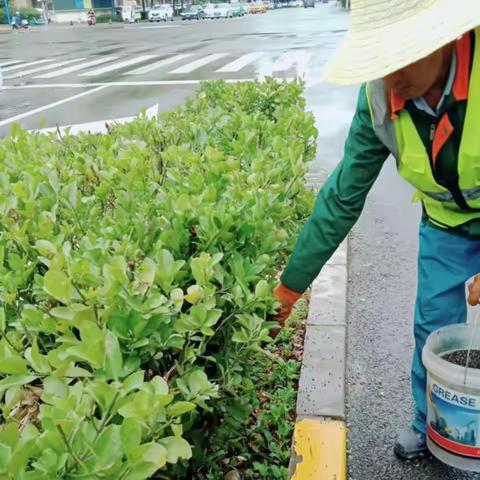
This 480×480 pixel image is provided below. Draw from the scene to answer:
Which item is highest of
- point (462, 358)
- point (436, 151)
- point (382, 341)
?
point (436, 151)

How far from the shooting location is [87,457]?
3.85 feet

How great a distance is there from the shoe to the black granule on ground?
0.51 m

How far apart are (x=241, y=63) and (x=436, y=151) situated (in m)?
14.6

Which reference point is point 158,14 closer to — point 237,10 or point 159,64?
point 237,10

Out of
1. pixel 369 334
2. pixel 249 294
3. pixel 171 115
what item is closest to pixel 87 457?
pixel 249 294

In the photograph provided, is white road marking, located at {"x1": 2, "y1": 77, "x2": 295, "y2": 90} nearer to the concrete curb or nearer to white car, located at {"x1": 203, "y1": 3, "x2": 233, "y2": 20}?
the concrete curb

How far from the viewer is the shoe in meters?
2.53

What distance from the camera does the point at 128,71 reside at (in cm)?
1548

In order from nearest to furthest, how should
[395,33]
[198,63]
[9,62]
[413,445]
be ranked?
1. [395,33]
2. [413,445]
3. [198,63]
4. [9,62]

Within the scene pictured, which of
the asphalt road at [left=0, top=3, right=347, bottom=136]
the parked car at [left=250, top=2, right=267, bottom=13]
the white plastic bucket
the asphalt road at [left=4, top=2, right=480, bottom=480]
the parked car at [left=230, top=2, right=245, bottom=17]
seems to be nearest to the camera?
the white plastic bucket

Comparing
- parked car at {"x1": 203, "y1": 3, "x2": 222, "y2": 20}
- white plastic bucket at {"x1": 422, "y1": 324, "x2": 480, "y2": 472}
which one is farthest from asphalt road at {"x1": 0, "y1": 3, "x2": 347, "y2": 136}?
parked car at {"x1": 203, "y1": 3, "x2": 222, "y2": 20}

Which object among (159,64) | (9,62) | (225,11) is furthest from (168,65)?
(225,11)

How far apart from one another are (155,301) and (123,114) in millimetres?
8656

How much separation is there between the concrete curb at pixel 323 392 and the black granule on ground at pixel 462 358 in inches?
25.7
